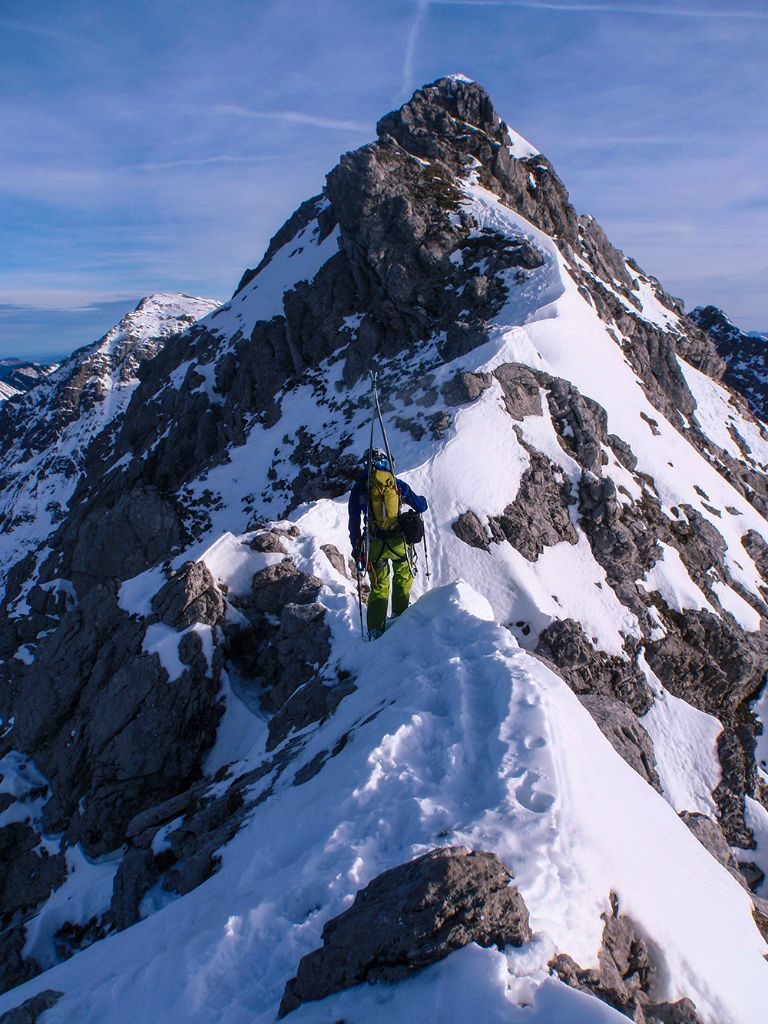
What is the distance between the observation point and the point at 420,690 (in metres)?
8.16

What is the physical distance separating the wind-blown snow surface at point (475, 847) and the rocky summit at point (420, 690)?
0.04 metres

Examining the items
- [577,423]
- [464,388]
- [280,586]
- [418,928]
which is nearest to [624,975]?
[418,928]

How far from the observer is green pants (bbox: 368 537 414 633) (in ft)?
38.1

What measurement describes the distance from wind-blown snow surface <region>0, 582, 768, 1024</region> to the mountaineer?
3901 mm

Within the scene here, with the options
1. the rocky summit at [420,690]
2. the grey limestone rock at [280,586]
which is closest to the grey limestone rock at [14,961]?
the rocky summit at [420,690]

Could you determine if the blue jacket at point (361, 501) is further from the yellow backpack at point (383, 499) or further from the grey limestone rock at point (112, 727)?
the grey limestone rock at point (112, 727)

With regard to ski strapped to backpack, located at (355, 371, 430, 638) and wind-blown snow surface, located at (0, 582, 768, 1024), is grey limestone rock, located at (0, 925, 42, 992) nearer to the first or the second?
wind-blown snow surface, located at (0, 582, 768, 1024)

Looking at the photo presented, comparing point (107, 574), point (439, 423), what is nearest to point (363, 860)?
point (439, 423)

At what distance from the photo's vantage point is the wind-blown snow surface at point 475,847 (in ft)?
14.9

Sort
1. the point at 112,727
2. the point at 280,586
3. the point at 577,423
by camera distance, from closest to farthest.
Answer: the point at 112,727
the point at 280,586
the point at 577,423

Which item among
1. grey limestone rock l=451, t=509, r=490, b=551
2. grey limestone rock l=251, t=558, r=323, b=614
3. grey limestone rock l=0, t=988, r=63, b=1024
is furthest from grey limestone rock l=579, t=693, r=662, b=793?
grey limestone rock l=451, t=509, r=490, b=551

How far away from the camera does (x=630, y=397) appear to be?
3341cm

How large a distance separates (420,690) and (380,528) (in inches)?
158

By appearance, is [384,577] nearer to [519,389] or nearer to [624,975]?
[624,975]
